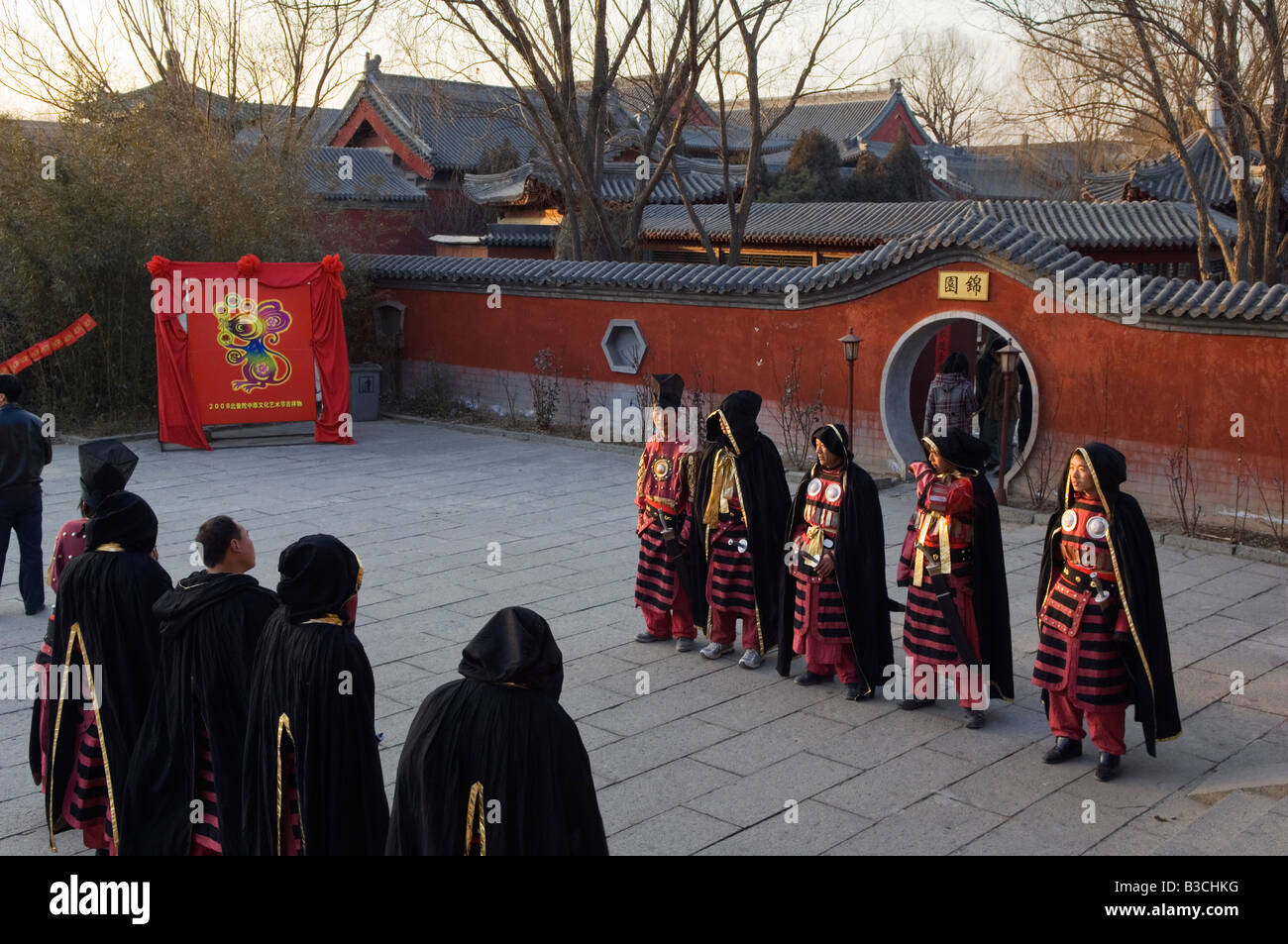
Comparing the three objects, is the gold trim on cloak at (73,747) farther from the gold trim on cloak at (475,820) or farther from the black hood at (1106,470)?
the black hood at (1106,470)

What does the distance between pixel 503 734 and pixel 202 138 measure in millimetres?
16287

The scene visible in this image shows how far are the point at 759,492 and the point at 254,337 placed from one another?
9.83 meters

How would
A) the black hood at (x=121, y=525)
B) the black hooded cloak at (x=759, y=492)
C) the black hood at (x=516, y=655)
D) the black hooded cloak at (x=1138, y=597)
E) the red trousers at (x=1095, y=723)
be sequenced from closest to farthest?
the black hood at (x=516, y=655) < the black hood at (x=121, y=525) < the black hooded cloak at (x=1138, y=597) < the red trousers at (x=1095, y=723) < the black hooded cloak at (x=759, y=492)

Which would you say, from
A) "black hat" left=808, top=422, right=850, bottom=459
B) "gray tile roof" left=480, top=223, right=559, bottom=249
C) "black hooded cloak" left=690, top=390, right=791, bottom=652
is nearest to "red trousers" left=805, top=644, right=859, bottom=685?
"black hooded cloak" left=690, top=390, right=791, bottom=652

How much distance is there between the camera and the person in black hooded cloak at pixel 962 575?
19.8ft

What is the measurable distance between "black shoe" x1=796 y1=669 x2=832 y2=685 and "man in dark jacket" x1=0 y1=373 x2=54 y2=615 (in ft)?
15.9

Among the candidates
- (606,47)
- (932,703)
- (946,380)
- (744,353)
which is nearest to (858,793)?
(932,703)

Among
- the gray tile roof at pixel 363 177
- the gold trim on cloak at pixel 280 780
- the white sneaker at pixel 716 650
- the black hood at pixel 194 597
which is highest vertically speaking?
the gray tile roof at pixel 363 177

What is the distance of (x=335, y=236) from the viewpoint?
18.5 metres

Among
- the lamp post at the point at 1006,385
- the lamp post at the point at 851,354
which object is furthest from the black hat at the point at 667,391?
the lamp post at the point at 851,354

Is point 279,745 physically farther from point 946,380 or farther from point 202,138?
point 202,138

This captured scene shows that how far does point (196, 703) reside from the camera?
4.24 m

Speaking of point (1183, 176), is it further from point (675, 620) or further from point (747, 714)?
point (747, 714)

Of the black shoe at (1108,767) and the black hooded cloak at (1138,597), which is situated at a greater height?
the black hooded cloak at (1138,597)
